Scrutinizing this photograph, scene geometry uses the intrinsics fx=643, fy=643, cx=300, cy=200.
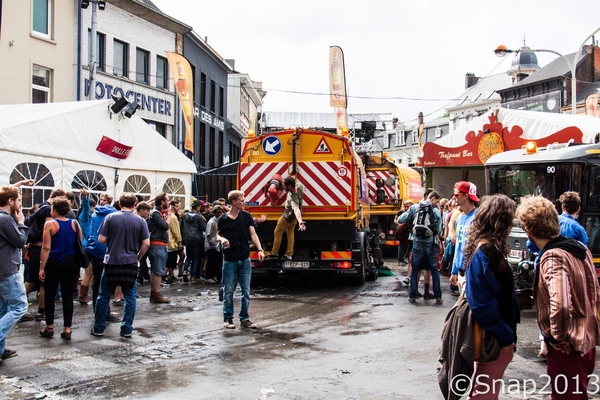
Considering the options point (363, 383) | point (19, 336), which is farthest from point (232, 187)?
point (363, 383)

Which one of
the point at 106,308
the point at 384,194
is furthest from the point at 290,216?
the point at 384,194

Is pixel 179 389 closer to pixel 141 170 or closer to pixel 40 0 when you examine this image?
pixel 141 170

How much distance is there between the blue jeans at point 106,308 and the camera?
797 cm

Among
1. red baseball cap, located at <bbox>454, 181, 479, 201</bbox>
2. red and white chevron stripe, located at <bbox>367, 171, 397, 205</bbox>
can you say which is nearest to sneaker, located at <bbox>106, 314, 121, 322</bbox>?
red baseball cap, located at <bbox>454, 181, 479, 201</bbox>

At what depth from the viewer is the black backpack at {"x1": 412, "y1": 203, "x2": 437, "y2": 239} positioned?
10625 millimetres

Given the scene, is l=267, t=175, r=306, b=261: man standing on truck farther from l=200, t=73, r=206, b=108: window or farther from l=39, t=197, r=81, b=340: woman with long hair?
l=200, t=73, r=206, b=108: window

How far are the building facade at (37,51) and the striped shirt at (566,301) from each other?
18.8 meters

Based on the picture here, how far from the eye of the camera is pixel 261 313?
9.79m

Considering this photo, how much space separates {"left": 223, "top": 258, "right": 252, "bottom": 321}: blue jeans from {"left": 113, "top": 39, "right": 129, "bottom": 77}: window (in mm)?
18155

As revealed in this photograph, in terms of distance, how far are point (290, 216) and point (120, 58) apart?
1597 cm

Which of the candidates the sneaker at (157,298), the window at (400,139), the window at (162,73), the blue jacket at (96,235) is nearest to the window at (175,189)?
the sneaker at (157,298)

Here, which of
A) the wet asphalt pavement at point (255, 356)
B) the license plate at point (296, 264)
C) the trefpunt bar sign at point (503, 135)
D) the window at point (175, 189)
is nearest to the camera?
the wet asphalt pavement at point (255, 356)

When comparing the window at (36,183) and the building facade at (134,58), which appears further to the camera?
the building facade at (134,58)

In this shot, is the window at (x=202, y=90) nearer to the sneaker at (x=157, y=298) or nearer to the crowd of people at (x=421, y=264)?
the crowd of people at (x=421, y=264)
